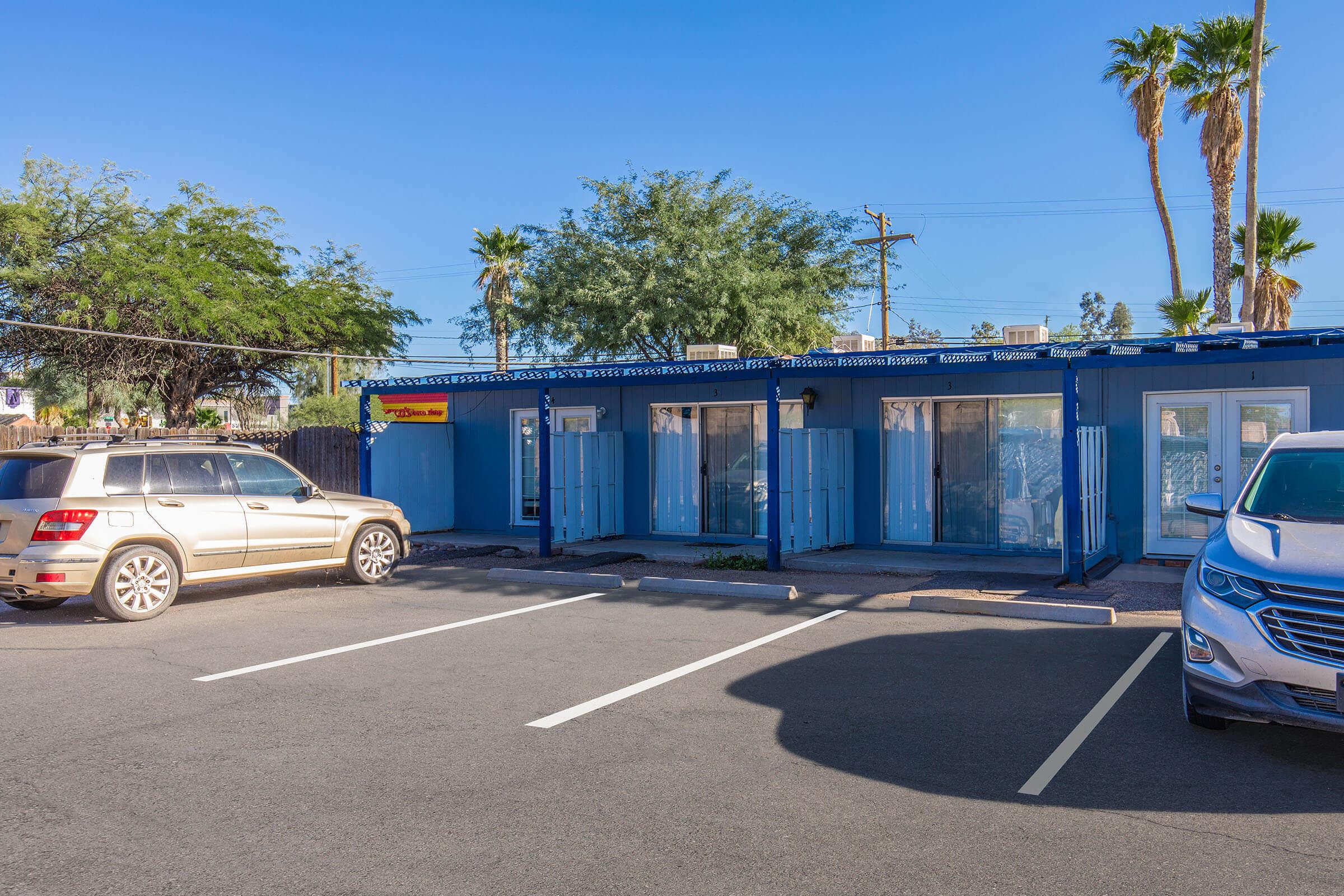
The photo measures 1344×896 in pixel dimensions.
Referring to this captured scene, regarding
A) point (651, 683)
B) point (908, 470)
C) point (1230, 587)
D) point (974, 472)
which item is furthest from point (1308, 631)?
point (908, 470)

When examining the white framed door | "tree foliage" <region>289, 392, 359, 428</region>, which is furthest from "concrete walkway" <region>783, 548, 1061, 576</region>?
"tree foliage" <region>289, 392, 359, 428</region>

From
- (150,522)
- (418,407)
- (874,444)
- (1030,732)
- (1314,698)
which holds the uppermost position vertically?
(418,407)

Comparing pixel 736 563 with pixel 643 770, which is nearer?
pixel 643 770

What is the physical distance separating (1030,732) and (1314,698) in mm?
1440

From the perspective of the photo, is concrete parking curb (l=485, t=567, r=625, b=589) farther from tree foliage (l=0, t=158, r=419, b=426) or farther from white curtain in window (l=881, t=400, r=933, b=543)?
tree foliage (l=0, t=158, r=419, b=426)

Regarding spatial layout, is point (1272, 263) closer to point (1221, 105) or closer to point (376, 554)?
point (1221, 105)

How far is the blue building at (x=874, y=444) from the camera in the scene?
1170 centimetres

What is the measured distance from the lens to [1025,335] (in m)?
13.4

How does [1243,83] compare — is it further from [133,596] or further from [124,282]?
[124,282]

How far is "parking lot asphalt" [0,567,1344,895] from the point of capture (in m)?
3.93

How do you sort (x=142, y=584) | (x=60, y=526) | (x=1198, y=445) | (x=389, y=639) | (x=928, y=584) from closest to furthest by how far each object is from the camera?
(x=389, y=639) < (x=60, y=526) < (x=142, y=584) < (x=928, y=584) < (x=1198, y=445)

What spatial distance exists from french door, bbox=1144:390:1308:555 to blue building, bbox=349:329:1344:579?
21 mm

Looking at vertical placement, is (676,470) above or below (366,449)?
below

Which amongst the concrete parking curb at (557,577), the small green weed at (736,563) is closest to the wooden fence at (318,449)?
the concrete parking curb at (557,577)
